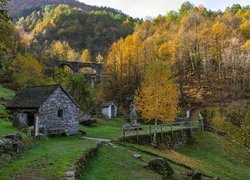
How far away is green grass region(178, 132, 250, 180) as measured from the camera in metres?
30.4

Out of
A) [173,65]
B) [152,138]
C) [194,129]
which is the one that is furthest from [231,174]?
[173,65]

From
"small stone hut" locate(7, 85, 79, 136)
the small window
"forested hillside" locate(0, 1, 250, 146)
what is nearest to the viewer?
"small stone hut" locate(7, 85, 79, 136)

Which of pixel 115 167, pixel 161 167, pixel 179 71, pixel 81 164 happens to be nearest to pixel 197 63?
pixel 179 71

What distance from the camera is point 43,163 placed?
704 inches

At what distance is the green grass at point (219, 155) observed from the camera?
1197 inches

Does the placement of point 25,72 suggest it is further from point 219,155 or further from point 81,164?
point 81,164

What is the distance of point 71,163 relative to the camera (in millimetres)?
17844

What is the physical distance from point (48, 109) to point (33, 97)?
266 centimetres

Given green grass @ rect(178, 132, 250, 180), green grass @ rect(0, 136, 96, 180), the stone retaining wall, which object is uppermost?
green grass @ rect(0, 136, 96, 180)

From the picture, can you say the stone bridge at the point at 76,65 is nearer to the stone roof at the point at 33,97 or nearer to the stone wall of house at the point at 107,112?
the stone wall of house at the point at 107,112

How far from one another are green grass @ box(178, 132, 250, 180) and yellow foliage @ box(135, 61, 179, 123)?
15.8 ft

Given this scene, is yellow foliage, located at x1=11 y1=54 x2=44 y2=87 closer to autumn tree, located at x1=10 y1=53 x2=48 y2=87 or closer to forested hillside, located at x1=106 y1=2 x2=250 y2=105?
autumn tree, located at x1=10 y1=53 x2=48 y2=87

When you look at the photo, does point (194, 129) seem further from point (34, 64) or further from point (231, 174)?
point (34, 64)

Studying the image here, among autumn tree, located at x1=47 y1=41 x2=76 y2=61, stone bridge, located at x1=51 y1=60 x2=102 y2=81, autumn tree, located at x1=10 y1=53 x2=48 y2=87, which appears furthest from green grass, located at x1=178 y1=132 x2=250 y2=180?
autumn tree, located at x1=47 y1=41 x2=76 y2=61
